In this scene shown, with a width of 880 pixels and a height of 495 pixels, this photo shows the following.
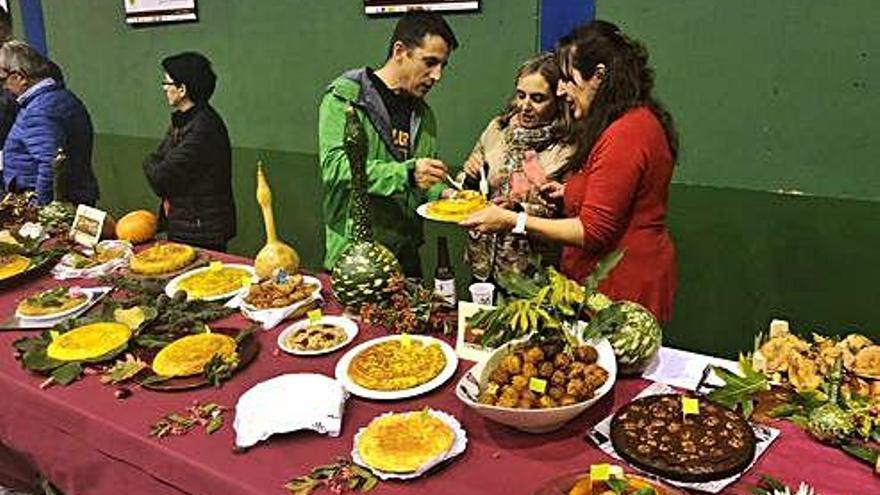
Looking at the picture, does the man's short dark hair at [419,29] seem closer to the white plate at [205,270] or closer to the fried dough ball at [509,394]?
the white plate at [205,270]

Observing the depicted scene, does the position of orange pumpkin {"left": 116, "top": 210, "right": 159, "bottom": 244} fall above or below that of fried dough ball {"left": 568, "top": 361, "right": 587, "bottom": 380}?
below

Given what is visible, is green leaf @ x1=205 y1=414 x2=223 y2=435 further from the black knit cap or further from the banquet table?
the black knit cap

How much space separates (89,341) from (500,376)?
105 centimetres

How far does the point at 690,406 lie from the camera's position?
128cm

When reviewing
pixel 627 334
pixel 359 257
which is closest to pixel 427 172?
pixel 359 257

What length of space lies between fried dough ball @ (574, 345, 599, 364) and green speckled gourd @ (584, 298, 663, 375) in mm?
44

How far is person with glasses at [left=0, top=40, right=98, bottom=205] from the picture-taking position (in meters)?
3.20

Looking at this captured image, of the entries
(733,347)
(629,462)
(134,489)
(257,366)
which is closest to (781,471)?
(629,462)

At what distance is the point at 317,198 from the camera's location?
4.28m

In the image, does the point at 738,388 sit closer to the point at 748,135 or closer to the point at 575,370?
the point at 575,370

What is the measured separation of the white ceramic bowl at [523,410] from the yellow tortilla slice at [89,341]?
2.94 feet

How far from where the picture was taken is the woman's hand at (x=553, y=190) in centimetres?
226

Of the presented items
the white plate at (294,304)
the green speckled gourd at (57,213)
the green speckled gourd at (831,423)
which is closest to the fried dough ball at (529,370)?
the green speckled gourd at (831,423)

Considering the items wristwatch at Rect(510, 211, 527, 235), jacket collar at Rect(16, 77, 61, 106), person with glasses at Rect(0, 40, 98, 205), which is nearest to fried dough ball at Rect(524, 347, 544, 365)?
wristwatch at Rect(510, 211, 527, 235)
